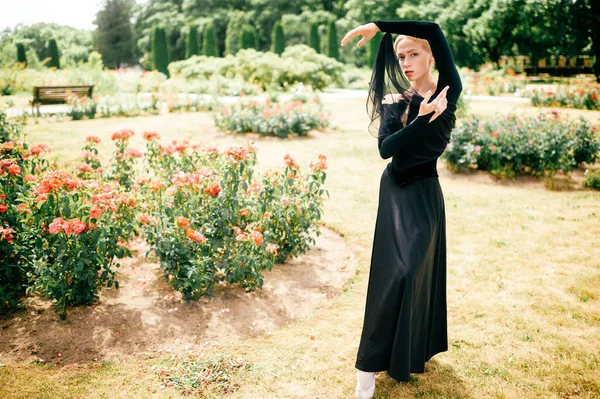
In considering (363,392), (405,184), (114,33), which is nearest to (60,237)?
(363,392)

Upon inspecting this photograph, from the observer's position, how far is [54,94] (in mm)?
13625

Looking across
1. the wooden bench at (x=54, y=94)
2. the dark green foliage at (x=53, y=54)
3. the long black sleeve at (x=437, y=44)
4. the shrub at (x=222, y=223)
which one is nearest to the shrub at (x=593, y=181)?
the shrub at (x=222, y=223)

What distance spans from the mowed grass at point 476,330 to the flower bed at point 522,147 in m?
0.87

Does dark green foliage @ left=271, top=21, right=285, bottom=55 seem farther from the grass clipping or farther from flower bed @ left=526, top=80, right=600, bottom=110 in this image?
the grass clipping

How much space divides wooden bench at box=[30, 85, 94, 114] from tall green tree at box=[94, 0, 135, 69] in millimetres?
35309

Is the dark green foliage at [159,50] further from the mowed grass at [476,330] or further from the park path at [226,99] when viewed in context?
the mowed grass at [476,330]

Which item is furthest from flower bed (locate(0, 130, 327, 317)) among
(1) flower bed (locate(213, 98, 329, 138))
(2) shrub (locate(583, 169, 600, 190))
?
(1) flower bed (locate(213, 98, 329, 138))

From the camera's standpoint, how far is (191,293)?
3.67 meters

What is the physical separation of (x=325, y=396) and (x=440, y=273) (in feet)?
3.42

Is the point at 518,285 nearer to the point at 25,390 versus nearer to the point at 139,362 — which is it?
the point at 139,362

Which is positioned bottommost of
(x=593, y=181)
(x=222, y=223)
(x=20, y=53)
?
(x=593, y=181)

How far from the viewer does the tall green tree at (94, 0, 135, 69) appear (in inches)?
1794

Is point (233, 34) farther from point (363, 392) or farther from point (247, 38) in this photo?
point (363, 392)

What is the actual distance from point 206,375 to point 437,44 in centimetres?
241
